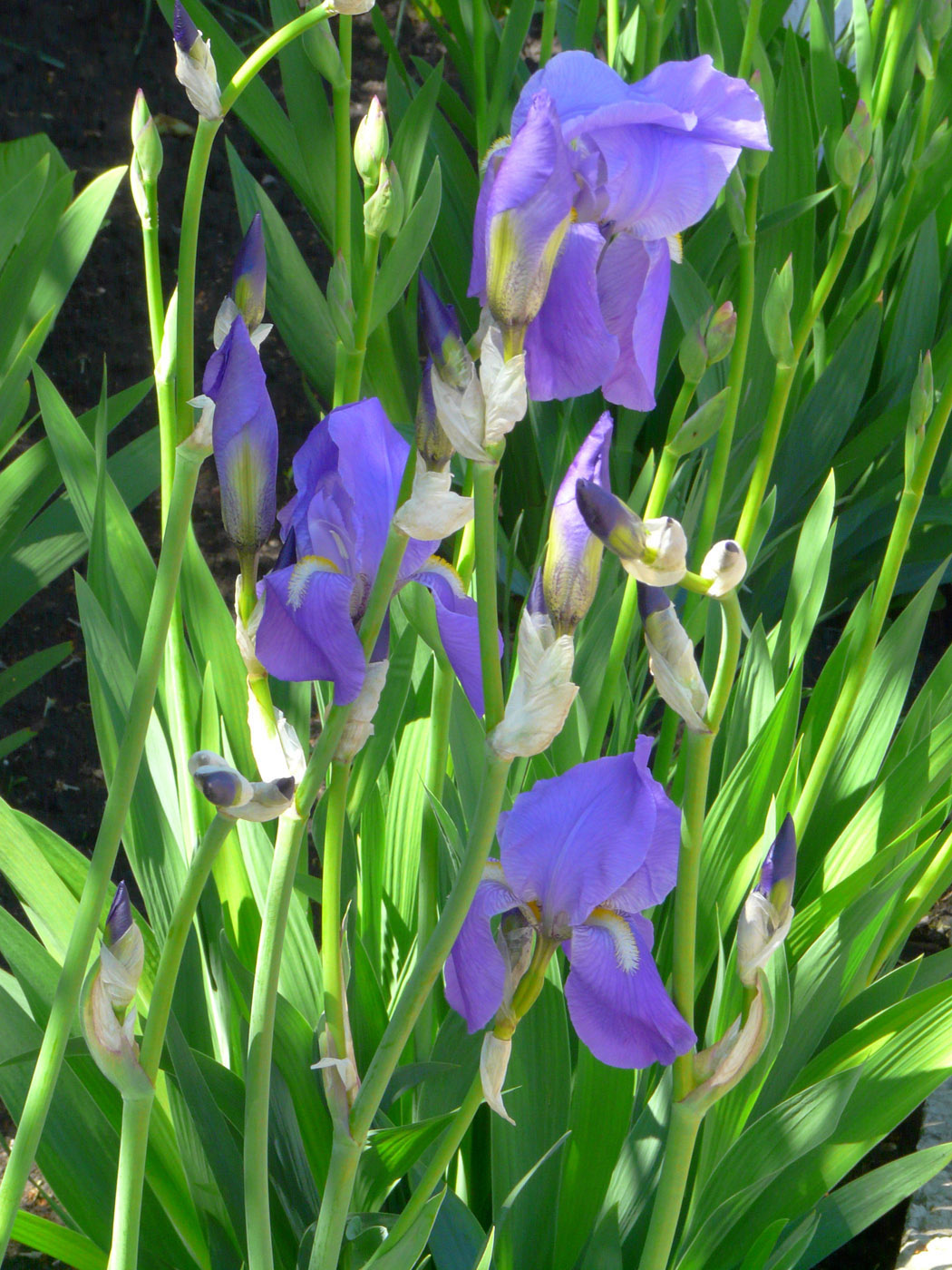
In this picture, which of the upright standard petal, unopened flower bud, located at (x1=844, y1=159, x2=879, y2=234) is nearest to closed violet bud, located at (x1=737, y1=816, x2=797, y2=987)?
the upright standard petal

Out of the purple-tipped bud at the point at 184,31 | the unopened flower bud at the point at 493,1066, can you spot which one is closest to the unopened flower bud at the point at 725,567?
the unopened flower bud at the point at 493,1066

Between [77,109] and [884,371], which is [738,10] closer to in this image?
[884,371]

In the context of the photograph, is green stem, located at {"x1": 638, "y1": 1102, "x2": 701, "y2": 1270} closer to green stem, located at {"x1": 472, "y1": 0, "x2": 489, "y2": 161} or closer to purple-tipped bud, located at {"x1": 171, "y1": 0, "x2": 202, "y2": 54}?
purple-tipped bud, located at {"x1": 171, "y1": 0, "x2": 202, "y2": 54}

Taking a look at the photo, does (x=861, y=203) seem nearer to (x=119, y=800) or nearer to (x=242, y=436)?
(x=242, y=436)

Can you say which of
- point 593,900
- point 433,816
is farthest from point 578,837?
point 433,816

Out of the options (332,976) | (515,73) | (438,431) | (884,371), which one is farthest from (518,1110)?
(515,73)

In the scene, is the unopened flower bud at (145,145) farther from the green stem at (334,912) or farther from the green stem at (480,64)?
the green stem at (480,64)
